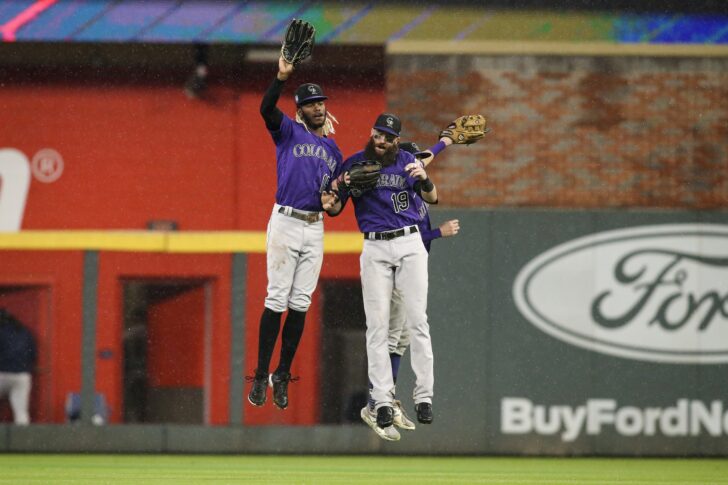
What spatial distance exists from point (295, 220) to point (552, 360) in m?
6.61

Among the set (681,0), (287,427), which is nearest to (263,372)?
(287,427)

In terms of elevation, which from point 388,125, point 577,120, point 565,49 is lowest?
point 388,125

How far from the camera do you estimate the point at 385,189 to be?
10.8 m

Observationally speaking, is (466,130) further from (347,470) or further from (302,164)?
(347,470)

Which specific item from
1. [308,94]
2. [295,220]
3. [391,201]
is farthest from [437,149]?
Result: [295,220]

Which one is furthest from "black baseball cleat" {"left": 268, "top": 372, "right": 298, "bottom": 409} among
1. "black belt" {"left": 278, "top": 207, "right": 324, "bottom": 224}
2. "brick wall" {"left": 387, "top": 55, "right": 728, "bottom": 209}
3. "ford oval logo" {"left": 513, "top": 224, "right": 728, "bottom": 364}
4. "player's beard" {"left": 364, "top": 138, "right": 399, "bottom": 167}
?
"brick wall" {"left": 387, "top": 55, "right": 728, "bottom": 209}

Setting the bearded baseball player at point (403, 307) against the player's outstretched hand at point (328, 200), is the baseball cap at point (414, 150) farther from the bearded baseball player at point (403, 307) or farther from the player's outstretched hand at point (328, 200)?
the player's outstretched hand at point (328, 200)

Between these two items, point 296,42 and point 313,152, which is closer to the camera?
point 296,42

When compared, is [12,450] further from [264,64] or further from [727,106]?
[727,106]

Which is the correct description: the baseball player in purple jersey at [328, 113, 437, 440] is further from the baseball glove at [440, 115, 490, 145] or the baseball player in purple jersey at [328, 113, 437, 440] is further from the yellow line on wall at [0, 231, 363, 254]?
the yellow line on wall at [0, 231, 363, 254]

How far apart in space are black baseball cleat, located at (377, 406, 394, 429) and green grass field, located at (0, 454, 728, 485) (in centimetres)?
247

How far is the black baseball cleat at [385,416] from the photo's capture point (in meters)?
10.6

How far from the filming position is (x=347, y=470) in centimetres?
1456

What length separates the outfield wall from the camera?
16328mm
